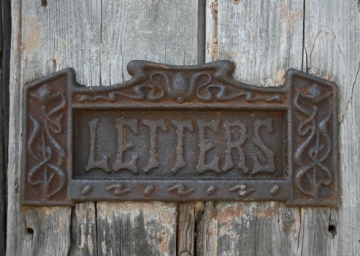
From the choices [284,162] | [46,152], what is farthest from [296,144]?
[46,152]

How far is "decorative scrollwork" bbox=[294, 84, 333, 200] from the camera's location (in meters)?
1.17

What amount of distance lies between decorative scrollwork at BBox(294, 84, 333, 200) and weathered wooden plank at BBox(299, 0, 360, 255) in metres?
0.04

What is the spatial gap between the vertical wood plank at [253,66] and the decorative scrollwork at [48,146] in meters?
0.34

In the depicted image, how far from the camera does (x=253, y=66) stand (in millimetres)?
1196

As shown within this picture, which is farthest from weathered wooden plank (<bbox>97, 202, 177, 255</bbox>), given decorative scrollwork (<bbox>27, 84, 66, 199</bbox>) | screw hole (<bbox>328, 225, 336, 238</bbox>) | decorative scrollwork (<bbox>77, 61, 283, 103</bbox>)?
screw hole (<bbox>328, 225, 336, 238</bbox>)

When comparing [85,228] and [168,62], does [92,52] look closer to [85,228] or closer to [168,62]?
[168,62]

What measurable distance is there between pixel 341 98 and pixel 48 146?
0.66 meters

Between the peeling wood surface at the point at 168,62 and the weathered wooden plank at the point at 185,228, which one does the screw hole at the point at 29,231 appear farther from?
the weathered wooden plank at the point at 185,228

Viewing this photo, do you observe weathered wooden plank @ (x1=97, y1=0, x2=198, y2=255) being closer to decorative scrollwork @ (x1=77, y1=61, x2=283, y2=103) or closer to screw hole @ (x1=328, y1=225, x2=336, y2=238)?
decorative scrollwork @ (x1=77, y1=61, x2=283, y2=103)

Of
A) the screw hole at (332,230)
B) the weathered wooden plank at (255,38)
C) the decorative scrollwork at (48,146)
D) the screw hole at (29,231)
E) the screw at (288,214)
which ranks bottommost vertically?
the screw hole at (29,231)

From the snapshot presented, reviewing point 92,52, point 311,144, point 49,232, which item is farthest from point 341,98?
point 49,232

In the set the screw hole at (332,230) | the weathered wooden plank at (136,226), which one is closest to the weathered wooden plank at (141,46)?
the weathered wooden plank at (136,226)

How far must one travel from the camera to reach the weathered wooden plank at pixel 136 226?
119cm

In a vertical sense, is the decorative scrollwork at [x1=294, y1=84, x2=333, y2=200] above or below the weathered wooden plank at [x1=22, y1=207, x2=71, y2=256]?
above
